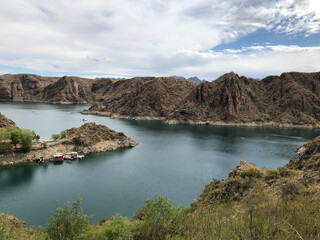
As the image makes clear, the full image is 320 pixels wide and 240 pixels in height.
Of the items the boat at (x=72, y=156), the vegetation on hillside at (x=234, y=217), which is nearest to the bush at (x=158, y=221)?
the vegetation on hillside at (x=234, y=217)

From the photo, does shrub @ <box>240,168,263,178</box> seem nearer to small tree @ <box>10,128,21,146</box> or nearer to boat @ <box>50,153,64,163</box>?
boat @ <box>50,153,64,163</box>

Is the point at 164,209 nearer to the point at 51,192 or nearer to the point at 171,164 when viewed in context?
the point at 51,192

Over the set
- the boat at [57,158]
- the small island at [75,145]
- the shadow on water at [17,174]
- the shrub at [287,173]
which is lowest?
the shadow on water at [17,174]

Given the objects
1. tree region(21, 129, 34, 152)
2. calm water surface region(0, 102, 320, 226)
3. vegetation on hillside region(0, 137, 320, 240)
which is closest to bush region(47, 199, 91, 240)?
vegetation on hillside region(0, 137, 320, 240)

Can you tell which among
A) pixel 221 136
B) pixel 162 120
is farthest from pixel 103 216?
pixel 162 120

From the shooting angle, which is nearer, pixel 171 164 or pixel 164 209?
pixel 164 209

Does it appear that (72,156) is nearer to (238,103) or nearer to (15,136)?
(15,136)

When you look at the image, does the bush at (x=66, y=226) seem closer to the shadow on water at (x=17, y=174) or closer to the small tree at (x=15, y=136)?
the shadow on water at (x=17, y=174)

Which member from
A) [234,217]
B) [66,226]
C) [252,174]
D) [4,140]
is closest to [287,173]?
[252,174]
